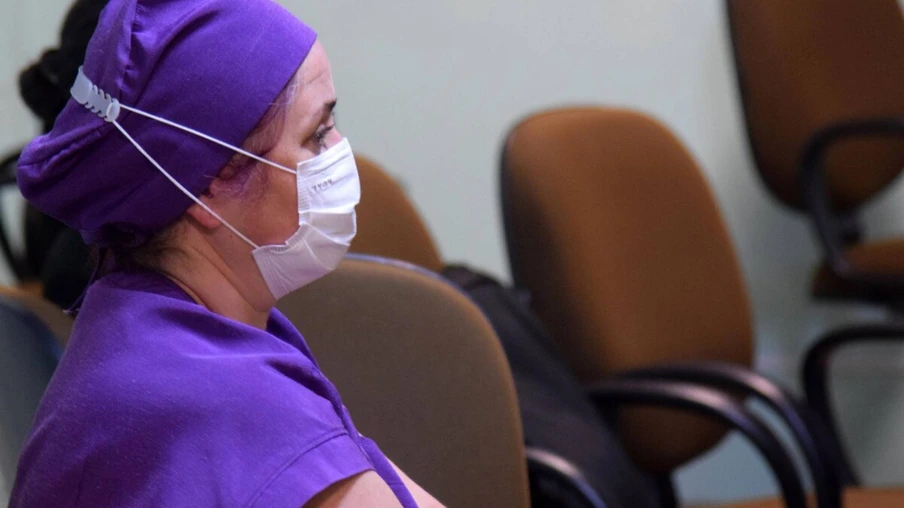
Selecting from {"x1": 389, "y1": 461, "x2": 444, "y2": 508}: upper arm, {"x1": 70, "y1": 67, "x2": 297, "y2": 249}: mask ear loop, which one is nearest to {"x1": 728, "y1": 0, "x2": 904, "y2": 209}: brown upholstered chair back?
{"x1": 389, "y1": 461, "x2": 444, "y2": 508}: upper arm

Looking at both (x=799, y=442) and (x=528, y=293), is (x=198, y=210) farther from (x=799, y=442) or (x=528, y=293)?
(x=799, y=442)

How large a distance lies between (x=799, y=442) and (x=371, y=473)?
0.94m

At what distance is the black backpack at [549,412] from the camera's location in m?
1.31

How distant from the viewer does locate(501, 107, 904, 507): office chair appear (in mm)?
1549

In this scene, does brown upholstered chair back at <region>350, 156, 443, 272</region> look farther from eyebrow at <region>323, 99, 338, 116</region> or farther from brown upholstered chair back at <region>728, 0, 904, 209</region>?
brown upholstered chair back at <region>728, 0, 904, 209</region>

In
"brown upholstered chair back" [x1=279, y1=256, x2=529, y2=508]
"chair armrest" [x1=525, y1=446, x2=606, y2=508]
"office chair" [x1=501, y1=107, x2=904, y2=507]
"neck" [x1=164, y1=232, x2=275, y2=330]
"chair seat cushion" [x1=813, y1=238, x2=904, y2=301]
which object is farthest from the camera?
"chair seat cushion" [x1=813, y1=238, x2=904, y2=301]

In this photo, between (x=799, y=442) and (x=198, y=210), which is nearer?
(x=198, y=210)

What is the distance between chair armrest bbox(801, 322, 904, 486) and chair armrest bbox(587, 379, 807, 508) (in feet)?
1.24

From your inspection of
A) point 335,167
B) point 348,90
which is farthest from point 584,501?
point 348,90

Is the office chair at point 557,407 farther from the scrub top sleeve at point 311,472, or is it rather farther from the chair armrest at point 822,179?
the chair armrest at point 822,179

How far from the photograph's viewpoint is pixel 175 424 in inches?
27.1

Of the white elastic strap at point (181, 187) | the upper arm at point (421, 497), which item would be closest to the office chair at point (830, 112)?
the upper arm at point (421, 497)

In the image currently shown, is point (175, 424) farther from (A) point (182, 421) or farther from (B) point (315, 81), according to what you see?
(B) point (315, 81)

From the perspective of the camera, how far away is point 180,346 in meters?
0.72
